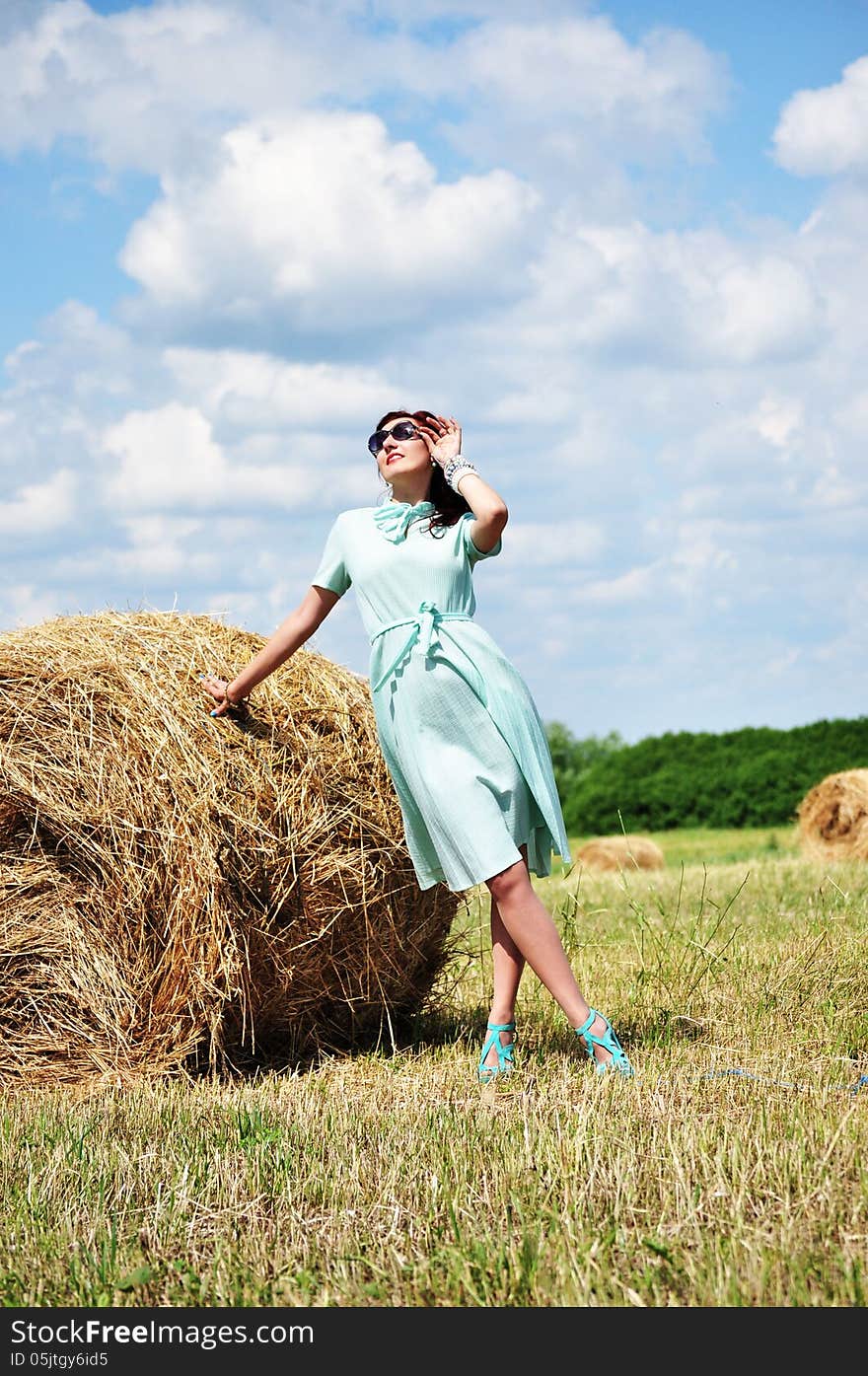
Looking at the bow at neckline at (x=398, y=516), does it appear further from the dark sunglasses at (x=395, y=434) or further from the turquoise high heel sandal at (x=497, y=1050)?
the turquoise high heel sandal at (x=497, y=1050)

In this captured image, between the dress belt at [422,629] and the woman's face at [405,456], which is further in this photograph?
the woman's face at [405,456]

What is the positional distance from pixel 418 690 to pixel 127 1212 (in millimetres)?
1881

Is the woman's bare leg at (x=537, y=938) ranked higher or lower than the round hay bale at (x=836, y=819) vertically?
lower

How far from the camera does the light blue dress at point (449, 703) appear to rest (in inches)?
170

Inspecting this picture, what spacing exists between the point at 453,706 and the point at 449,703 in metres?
0.02

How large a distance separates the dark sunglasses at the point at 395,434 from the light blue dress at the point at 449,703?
0.22 meters

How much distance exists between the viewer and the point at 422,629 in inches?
171

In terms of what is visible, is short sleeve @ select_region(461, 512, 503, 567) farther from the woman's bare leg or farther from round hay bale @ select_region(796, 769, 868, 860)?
round hay bale @ select_region(796, 769, 868, 860)

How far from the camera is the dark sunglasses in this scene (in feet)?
14.6

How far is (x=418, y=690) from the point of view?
4.34m

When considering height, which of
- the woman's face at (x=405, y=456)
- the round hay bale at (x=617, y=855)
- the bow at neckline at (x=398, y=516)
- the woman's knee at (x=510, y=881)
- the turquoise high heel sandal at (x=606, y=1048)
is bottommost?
the turquoise high heel sandal at (x=606, y=1048)

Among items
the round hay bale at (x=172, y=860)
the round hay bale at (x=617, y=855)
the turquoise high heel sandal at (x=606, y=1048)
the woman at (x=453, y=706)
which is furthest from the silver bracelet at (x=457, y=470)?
the round hay bale at (x=617, y=855)

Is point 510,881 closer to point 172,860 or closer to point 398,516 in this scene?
point 172,860
